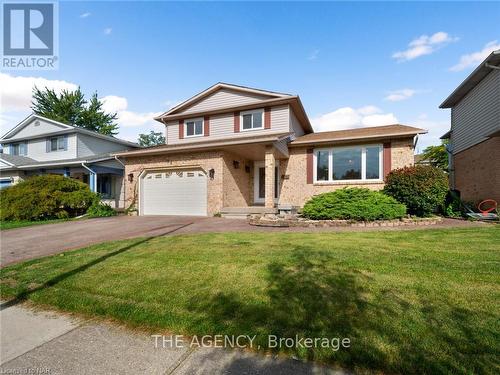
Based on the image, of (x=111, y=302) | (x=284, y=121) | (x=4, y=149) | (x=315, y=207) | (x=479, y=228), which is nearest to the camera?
(x=111, y=302)

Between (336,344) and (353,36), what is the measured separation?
1326cm

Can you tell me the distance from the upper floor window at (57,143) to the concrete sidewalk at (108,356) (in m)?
23.5

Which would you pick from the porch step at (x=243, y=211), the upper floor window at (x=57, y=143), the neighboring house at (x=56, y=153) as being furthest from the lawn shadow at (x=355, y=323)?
the upper floor window at (x=57, y=143)

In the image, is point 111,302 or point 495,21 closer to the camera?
point 111,302

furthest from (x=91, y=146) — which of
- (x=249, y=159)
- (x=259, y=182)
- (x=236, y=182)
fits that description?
(x=259, y=182)

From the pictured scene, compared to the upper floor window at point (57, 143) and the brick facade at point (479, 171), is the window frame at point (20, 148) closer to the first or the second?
the upper floor window at point (57, 143)

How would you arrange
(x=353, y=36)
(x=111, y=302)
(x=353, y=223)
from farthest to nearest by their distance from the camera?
(x=353, y=36) < (x=353, y=223) < (x=111, y=302)

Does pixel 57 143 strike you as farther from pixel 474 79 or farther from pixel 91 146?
pixel 474 79

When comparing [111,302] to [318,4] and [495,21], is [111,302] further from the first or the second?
[495,21]

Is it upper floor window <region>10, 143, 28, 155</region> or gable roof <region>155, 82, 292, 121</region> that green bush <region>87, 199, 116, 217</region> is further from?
upper floor window <region>10, 143, 28, 155</region>

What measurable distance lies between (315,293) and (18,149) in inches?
1226

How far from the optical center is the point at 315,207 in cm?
938

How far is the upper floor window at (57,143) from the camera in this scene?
21.1 metres

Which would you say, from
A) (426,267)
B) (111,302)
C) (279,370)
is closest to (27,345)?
(111,302)
